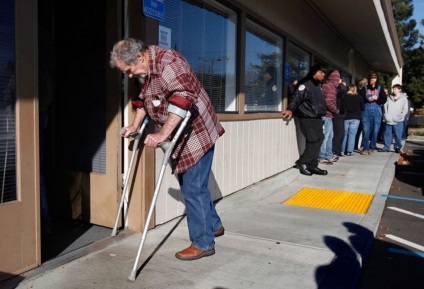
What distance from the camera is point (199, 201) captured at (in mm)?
3328

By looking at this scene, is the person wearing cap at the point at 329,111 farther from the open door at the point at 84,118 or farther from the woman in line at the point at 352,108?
the open door at the point at 84,118

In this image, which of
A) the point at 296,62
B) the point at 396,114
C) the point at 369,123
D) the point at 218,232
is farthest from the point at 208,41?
the point at 396,114

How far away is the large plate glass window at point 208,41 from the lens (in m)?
4.32

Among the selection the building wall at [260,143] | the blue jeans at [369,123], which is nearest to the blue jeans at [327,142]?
the building wall at [260,143]

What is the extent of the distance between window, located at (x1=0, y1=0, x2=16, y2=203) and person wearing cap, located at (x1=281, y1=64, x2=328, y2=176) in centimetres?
514

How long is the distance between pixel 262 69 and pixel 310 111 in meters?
1.21

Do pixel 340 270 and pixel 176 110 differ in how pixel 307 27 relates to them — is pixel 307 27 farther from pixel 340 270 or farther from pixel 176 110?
pixel 176 110

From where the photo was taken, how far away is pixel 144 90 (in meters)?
3.26

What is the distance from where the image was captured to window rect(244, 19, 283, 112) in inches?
242

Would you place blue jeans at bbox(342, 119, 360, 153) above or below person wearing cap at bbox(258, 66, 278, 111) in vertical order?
below

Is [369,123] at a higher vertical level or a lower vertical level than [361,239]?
higher

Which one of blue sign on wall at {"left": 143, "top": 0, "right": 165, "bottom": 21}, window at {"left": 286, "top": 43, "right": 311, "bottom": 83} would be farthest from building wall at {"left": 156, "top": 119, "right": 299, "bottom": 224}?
blue sign on wall at {"left": 143, "top": 0, "right": 165, "bottom": 21}

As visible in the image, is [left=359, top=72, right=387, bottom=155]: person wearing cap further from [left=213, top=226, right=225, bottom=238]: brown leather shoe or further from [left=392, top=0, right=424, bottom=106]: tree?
[left=392, top=0, right=424, bottom=106]: tree

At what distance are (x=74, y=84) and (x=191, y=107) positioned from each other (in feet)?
5.69
